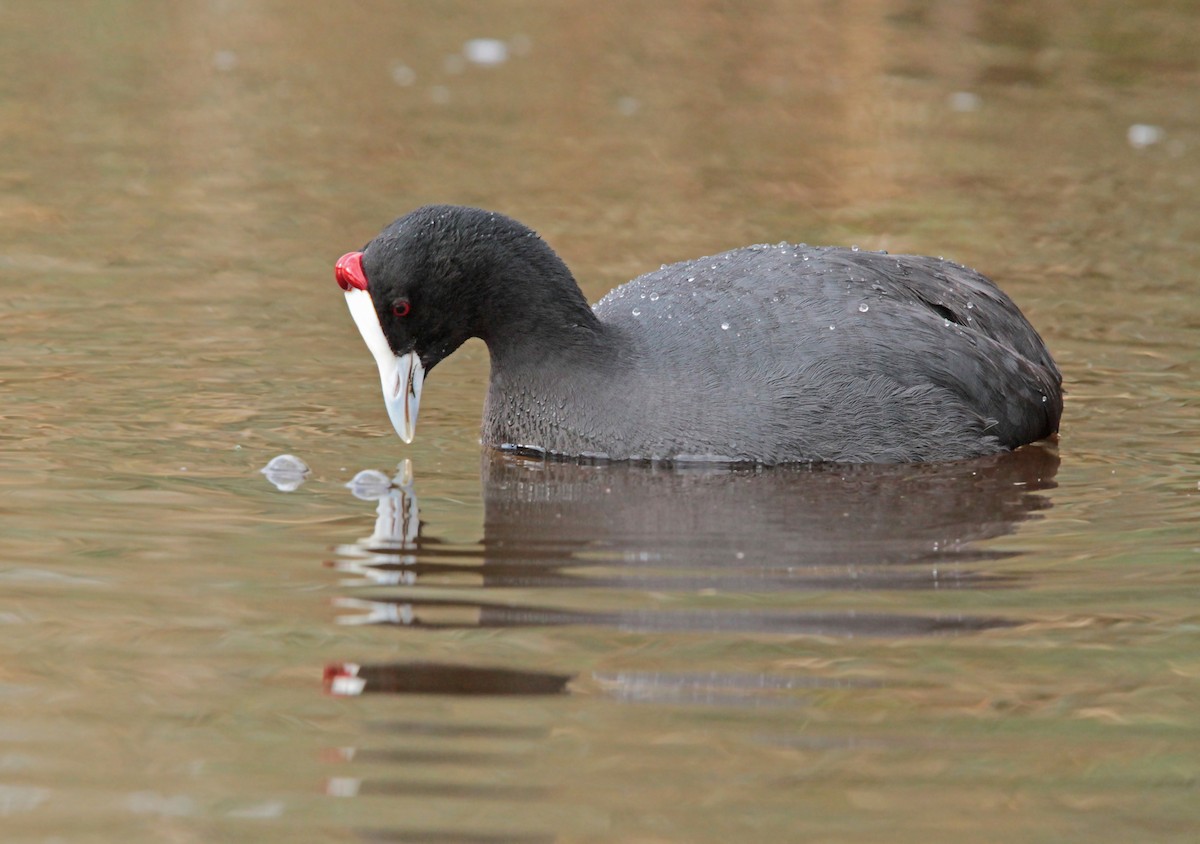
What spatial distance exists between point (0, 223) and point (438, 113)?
3.58 metres

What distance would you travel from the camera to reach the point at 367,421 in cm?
605

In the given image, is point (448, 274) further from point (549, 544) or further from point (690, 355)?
point (549, 544)

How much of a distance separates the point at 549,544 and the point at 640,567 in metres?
0.33

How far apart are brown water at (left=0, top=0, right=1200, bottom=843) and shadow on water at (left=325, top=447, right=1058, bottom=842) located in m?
0.01

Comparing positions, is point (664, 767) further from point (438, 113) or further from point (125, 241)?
point (438, 113)

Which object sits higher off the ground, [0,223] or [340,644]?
[0,223]

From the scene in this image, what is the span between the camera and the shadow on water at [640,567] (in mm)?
3430

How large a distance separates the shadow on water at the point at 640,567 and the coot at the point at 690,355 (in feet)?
0.34

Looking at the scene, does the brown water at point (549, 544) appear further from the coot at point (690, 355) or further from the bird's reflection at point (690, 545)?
the coot at point (690, 355)

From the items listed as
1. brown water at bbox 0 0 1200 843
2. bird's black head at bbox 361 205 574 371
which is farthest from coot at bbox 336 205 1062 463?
brown water at bbox 0 0 1200 843

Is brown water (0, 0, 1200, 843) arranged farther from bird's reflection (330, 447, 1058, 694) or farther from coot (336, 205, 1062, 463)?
coot (336, 205, 1062, 463)

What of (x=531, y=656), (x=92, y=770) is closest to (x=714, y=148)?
(x=531, y=656)

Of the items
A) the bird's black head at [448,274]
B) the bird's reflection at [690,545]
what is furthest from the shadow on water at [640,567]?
the bird's black head at [448,274]

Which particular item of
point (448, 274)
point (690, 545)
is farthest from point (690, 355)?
point (690, 545)
